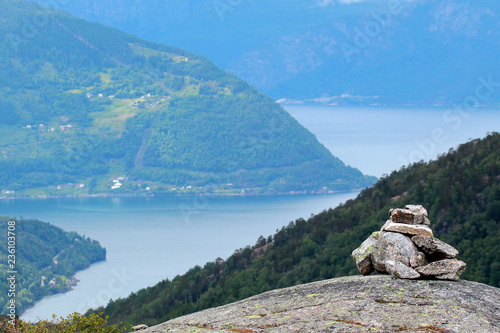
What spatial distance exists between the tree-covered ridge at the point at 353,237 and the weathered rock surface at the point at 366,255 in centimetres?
4014

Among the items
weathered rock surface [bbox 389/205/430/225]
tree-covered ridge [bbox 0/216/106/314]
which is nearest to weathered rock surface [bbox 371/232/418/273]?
weathered rock surface [bbox 389/205/430/225]

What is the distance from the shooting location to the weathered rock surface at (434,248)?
13602mm

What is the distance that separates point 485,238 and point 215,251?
9634 centimetres

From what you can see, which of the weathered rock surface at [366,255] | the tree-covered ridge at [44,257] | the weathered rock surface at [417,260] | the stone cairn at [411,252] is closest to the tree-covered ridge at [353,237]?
the weathered rock surface at [366,255]

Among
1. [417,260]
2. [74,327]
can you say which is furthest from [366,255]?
[74,327]

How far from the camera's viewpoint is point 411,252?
13727 mm

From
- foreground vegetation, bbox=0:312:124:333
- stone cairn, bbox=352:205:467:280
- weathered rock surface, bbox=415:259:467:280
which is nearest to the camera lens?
weathered rock surface, bbox=415:259:467:280

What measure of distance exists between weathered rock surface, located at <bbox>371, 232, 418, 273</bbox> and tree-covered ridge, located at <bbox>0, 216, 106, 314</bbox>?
121728 millimetres

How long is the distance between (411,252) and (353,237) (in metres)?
60.5

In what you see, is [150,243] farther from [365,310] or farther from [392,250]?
[365,310]

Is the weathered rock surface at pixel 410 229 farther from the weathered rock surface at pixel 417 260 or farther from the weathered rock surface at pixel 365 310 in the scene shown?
the weathered rock surface at pixel 365 310

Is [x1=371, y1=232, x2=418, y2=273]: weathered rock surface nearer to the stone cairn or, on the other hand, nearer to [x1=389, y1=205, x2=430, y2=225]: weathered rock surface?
the stone cairn

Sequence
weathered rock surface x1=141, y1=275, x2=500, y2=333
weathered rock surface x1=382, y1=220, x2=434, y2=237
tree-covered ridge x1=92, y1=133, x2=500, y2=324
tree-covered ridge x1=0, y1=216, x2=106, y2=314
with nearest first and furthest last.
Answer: weathered rock surface x1=141, y1=275, x2=500, y2=333, weathered rock surface x1=382, y1=220, x2=434, y2=237, tree-covered ridge x1=92, y1=133, x2=500, y2=324, tree-covered ridge x1=0, y1=216, x2=106, y2=314

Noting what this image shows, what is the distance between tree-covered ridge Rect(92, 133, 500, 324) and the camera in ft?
205
